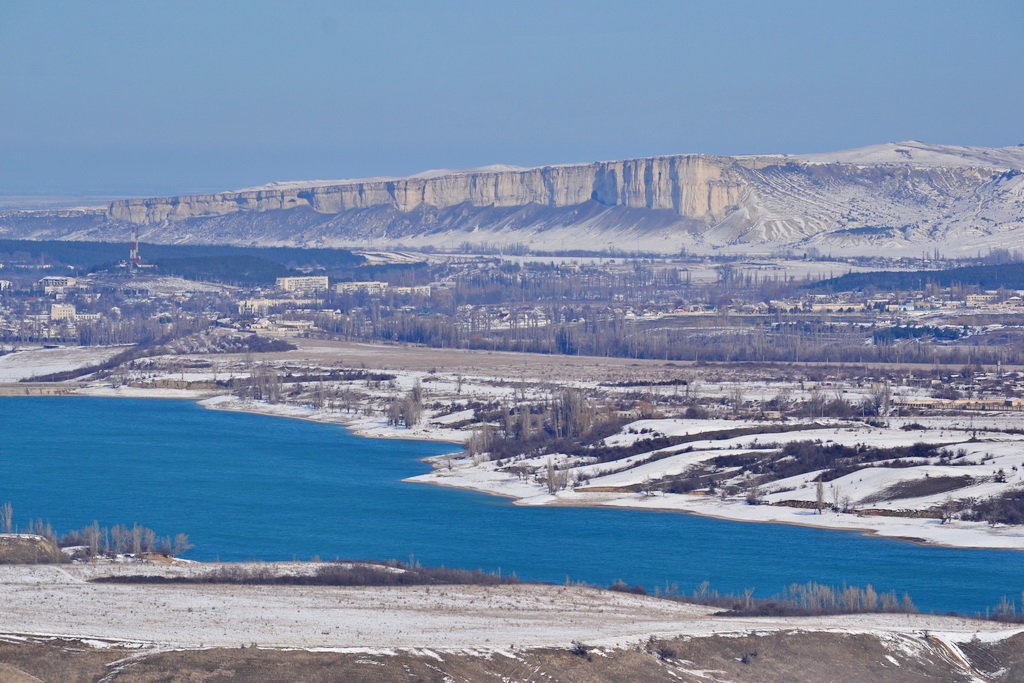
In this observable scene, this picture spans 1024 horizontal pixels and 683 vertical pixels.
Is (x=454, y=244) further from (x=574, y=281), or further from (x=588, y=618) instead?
(x=588, y=618)

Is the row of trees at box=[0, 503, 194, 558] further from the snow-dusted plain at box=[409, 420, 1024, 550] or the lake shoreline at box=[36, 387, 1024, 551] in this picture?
the snow-dusted plain at box=[409, 420, 1024, 550]

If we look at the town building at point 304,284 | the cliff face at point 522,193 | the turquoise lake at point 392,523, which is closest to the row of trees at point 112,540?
the turquoise lake at point 392,523

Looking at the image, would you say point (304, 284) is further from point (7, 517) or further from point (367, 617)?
point (367, 617)

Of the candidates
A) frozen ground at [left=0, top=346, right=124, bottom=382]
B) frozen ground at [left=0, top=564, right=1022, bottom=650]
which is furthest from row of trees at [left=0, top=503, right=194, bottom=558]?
frozen ground at [left=0, top=346, right=124, bottom=382]

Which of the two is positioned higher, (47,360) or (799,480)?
(47,360)

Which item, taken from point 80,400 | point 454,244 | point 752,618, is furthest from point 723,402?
point 454,244

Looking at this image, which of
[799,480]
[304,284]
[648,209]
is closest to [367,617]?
[799,480]
